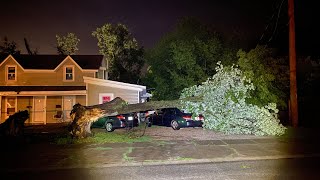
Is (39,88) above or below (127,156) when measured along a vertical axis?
above

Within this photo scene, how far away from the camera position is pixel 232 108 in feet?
51.9

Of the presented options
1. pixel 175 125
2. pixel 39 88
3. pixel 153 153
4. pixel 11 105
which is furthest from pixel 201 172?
pixel 11 105

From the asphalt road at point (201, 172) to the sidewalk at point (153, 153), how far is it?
491 mm

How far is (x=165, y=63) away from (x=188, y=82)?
10.2 ft

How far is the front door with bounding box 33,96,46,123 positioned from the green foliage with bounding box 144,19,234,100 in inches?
385

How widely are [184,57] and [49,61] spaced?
13.5 metres

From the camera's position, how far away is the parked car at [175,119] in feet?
61.1

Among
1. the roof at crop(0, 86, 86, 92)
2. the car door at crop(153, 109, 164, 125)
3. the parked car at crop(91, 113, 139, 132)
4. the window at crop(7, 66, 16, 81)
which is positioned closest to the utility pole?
the car door at crop(153, 109, 164, 125)

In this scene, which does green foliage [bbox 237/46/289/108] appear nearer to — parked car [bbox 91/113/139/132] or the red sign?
parked car [bbox 91/113/139/132]

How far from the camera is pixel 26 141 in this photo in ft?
48.1

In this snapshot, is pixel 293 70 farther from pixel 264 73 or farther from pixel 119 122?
pixel 119 122

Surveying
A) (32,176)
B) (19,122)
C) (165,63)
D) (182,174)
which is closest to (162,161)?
(182,174)

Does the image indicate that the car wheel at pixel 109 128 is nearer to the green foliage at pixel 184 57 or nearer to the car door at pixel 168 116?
the car door at pixel 168 116

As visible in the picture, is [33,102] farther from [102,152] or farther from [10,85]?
[102,152]
